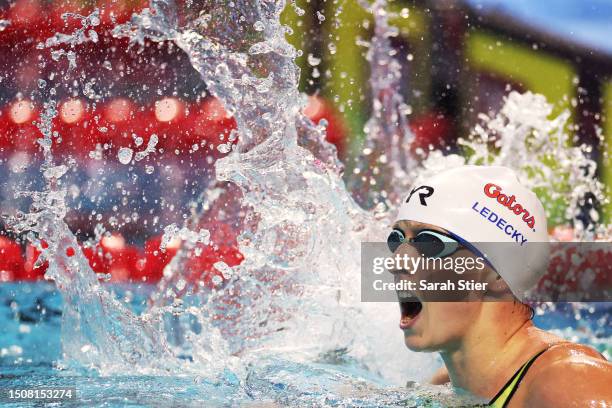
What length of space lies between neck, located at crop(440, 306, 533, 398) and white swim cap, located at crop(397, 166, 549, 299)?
0.39 ft

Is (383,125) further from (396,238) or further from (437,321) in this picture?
(437,321)

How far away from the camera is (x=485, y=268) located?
7.27 feet

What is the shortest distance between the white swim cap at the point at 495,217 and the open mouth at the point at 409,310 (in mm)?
243

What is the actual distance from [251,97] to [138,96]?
887cm

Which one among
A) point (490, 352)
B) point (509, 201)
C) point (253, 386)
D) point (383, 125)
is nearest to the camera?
point (490, 352)

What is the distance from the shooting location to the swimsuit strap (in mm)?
1892

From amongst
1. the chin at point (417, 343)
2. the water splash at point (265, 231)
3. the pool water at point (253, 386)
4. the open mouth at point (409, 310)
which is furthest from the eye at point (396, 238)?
the water splash at point (265, 231)

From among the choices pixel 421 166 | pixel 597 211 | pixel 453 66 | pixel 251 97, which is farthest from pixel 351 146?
pixel 251 97

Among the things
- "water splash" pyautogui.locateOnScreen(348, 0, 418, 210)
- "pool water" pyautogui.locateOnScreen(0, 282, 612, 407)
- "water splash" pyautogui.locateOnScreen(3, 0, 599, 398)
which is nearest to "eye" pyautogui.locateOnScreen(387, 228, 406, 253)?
"pool water" pyautogui.locateOnScreen(0, 282, 612, 407)

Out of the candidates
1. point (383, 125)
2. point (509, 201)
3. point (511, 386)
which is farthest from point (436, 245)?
point (383, 125)

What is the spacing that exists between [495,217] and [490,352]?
40 centimetres

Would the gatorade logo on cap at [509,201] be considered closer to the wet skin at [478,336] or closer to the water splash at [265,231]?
the wet skin at [478,336]

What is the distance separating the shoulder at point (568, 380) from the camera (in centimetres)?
169

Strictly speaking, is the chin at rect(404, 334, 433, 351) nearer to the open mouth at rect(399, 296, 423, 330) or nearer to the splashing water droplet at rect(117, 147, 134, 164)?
the open mouth at rect(399, 296, 423, 330)
